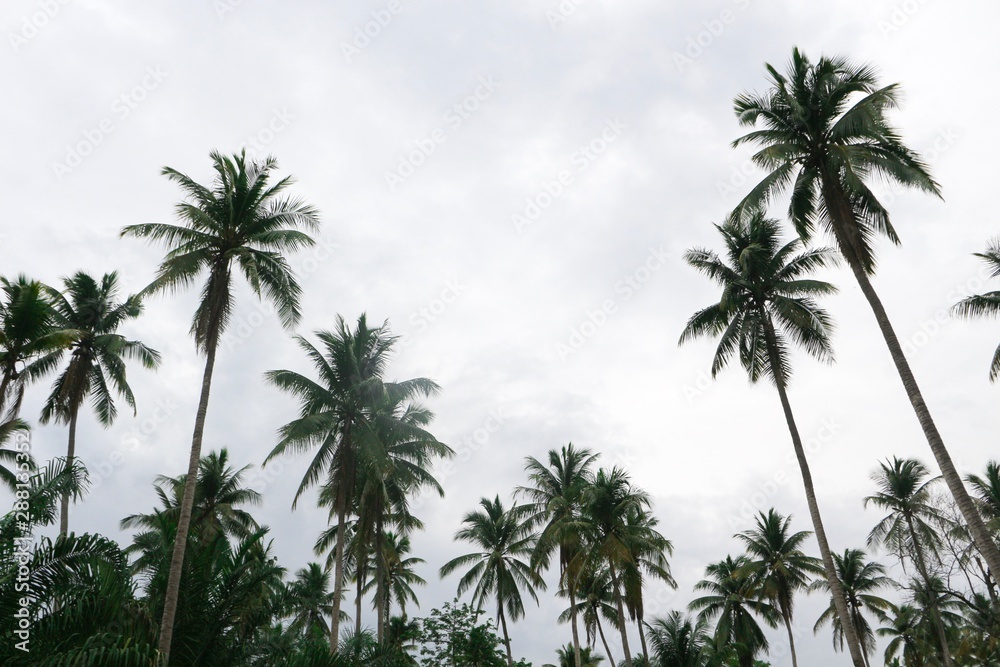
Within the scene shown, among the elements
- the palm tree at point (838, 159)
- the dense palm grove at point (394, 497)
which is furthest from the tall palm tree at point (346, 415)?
the palm tree at point (838, 159)

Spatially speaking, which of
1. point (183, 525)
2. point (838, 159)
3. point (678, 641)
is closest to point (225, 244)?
point (183, 525)

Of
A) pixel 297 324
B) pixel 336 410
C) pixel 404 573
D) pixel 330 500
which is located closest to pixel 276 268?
pixel 297 324

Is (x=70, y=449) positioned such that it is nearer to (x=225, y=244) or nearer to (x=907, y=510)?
(x=225, y=244)

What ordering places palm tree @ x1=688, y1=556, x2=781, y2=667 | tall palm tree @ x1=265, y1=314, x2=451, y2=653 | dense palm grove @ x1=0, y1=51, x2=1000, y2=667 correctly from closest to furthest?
dense palm grove @ x1=0, y1=51, x2=1000, y2=667 < tall palm tree @ x1=265, y1=314, x2=451, y2=653 < palm tree @ x1=688, y1=556, x2=781, y2=667

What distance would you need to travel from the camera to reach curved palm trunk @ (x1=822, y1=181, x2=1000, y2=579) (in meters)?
15.9

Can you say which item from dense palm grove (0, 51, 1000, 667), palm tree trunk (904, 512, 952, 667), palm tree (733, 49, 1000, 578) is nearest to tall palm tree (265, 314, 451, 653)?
dense palm grove (0, 51, 1000, 667)

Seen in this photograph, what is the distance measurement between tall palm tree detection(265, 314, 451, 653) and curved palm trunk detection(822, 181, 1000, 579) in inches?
657

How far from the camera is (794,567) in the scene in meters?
44.1

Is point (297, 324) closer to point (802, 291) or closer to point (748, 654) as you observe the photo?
point (802, 291)

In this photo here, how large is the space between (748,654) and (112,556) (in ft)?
137

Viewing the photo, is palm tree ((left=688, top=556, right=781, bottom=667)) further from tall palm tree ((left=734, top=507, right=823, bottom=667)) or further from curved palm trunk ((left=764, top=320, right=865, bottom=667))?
curved palm trunk ((left=764, top=320, right=865, bottom=667))

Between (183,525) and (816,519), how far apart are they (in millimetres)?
20118

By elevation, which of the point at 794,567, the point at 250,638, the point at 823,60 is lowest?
the point at 250,638

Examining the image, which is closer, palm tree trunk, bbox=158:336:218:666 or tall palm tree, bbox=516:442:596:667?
palm tree trunk, bbox=158:336:218:666
